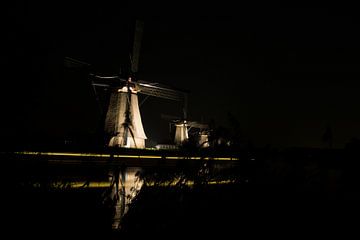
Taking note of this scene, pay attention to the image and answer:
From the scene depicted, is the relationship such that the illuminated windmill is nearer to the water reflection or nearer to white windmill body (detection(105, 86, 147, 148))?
white windmill body (detection(105, 86, 147, 148))

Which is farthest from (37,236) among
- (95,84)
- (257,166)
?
(95,84)

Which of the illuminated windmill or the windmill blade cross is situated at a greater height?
the windmill blade cross

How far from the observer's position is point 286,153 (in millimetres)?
8156

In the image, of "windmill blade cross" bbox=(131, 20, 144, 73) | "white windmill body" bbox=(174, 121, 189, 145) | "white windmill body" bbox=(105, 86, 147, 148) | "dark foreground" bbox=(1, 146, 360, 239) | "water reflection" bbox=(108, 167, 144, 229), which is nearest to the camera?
"dark foreground" bbox=(1, 146, 360, 239)

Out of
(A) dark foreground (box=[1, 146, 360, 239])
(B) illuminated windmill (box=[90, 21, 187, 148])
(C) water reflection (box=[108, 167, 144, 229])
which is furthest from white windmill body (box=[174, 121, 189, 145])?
(C) water reflection (box=[108, 167, 144, 229])

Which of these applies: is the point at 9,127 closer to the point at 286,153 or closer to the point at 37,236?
the point at 37,236

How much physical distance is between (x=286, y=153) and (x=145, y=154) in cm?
1496

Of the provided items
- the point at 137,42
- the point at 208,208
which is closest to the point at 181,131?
the point at 137,42

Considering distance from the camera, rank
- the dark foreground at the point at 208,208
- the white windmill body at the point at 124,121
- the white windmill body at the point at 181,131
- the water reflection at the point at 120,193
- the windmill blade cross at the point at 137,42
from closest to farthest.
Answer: the dark foreground at the point at 208,208 → the water reflection at the point at 120,193 → the white windmill body at the point at 124,121 → the windmill blade cross at the point at 137,42 → the white windmill body at the point at 181,131

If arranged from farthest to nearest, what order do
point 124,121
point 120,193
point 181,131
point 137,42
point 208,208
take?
point 181,131, point 137,42, point 124,121, point 120,193, point 208,208

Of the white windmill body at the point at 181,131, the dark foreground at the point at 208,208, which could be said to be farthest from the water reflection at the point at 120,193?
the white windmill body at the point at 181,131

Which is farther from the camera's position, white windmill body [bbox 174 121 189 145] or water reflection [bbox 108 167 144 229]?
white windmill body [bbox 174 121 189 145]

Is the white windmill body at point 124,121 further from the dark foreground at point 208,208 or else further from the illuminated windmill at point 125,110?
the dark foreground at point 208,208

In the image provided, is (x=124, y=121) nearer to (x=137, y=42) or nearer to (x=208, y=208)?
(x=137, y=42)
